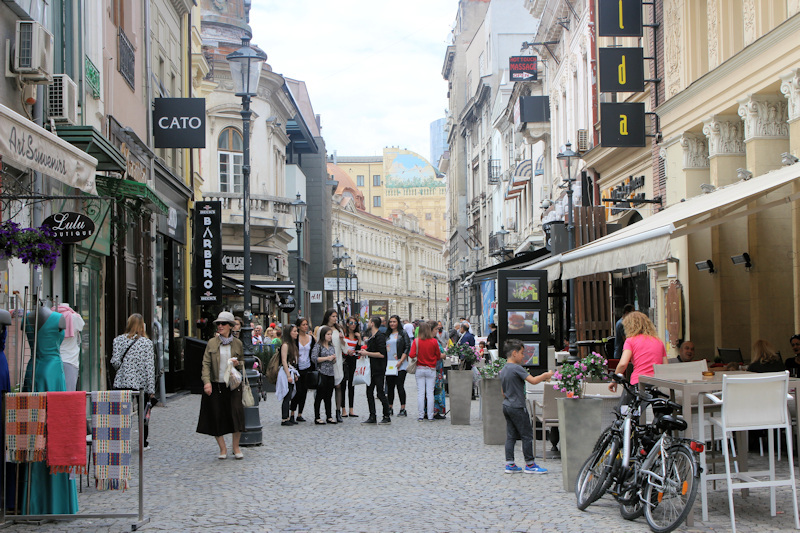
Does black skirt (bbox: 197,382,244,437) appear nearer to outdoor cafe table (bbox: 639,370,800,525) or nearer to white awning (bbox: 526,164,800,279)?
white awning (bbox: 526,164,800,279)

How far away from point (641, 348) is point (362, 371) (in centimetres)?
752

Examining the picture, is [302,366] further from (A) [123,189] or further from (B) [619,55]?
(B) [619,55]

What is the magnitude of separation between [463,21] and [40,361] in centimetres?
7981

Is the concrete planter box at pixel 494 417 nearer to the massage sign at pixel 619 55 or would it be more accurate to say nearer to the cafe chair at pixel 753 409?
the cafe chair at pixel 753 409

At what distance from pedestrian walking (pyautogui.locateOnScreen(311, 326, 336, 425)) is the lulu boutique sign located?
16.2ft

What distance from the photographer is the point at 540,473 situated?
33.9ft

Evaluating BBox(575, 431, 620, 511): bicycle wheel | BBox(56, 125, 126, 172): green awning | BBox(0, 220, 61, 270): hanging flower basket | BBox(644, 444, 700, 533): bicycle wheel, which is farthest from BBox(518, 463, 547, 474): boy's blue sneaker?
BBox(56, 125, 126, 172): green awning

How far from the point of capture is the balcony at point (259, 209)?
4322 cm

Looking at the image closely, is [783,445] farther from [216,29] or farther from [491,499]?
[216,29]

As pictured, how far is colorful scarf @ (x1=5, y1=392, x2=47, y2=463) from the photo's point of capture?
24.4 ft

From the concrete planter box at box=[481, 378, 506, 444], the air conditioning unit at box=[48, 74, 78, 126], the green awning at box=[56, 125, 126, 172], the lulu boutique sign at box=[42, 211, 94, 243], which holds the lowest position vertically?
the concrete planter box at box=[481, 378, 506, 444]

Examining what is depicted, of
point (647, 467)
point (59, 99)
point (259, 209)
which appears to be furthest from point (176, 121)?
point (259, 209)

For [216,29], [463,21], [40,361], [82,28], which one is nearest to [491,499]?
[40,361]

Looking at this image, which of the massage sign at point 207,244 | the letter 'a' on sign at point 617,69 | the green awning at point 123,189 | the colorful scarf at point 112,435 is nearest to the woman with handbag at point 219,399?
the green awning at point 123,189
